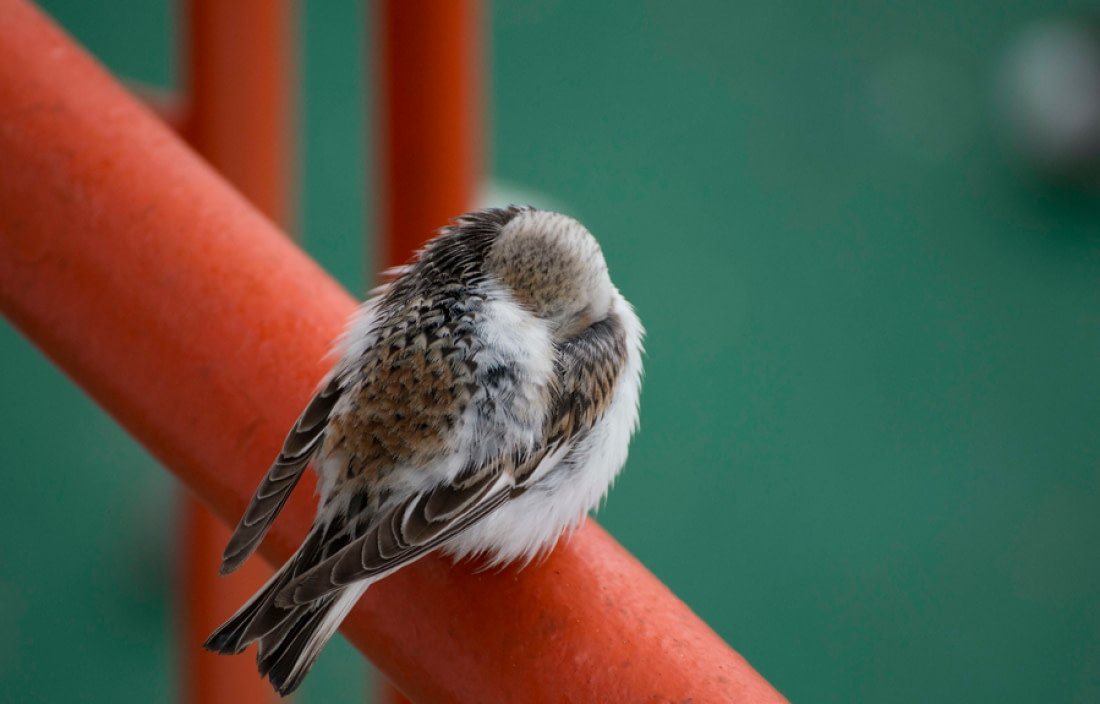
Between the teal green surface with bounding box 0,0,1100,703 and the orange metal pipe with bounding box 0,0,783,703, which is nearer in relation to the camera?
the orange metal pipe with bounding box 0,0,783,703

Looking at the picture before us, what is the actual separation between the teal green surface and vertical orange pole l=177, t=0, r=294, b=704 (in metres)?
1.59

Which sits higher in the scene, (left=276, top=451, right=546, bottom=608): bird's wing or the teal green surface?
(left=276, top=451, right=546, bottom=608): bird's wing

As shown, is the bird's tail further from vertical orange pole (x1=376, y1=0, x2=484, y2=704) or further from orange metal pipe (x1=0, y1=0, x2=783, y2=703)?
vertical orange pole (x1=376, y1=0, x2=484, y2=704)

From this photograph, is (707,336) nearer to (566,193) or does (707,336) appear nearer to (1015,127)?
(566,193)

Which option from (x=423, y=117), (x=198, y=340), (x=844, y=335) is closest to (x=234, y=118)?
(x=423, y=117)

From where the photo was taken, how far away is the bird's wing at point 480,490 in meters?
0.43

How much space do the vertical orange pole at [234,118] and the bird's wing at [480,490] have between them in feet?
1.68

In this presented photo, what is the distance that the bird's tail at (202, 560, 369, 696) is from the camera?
430 millimetres

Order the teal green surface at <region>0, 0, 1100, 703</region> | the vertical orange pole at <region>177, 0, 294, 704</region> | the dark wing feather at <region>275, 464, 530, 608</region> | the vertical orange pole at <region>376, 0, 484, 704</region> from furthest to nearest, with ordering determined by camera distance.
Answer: the teal green surface at <region>0, 0, 1100, 703</region>, the vertical orange pole at <region>177, 0, 294, 704</region>, the vertical orange pole at <region>376, 0, 484, 704</region>, the dark wing feather at <region>275, 464, 530, 608</region>

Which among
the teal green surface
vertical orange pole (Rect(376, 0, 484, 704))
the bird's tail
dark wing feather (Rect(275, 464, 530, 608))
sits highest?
vertical orange pole (Rect(376, 0, 484, 704))

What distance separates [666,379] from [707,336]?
168 millimetres

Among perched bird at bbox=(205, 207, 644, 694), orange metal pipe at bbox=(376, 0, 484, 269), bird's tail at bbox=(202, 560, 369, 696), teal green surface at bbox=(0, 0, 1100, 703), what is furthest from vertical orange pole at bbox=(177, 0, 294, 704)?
teal green surface at bbox=(0, 0, 1100, 703)

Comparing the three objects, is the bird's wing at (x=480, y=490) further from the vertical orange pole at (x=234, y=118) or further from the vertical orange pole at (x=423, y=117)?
the vertical orange pole at (x=234, y=118)

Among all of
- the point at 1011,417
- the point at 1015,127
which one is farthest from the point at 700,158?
the point at 1011,417
